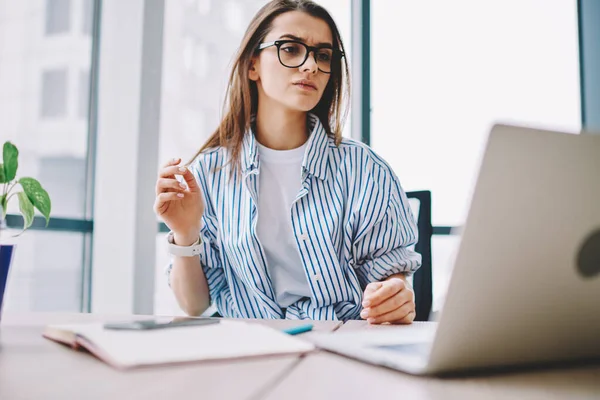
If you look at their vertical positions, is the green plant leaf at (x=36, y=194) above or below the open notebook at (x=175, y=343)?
above

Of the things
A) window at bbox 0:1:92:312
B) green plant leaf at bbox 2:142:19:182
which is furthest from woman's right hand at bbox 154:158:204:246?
window at bbox 0:1:92:312

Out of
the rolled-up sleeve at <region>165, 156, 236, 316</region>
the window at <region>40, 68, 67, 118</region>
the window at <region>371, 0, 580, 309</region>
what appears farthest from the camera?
the window at <region>371, 0, 580, 309</region>

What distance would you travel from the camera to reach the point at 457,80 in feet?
10.6

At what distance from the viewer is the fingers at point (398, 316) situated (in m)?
0.96

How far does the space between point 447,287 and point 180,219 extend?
35.9 inches

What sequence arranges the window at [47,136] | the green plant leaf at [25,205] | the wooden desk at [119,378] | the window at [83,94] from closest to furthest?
the wooden desk at [119,378]
the green plant leaf at [25,205]
the window at [47,136]
the window at [83,94]

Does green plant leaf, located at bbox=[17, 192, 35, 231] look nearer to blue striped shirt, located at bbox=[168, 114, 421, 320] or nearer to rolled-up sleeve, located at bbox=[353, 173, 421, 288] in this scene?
blue striped shirt, located at bbox=[168, 114, 421, 320]

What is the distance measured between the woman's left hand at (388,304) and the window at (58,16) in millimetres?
2249

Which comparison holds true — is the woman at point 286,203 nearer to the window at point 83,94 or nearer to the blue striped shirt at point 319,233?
the blue striped shirt at point 319,233

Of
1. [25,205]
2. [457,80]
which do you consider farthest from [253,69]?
[457,80]

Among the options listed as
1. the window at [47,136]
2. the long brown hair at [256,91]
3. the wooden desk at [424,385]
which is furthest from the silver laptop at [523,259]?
the window at [47,136]

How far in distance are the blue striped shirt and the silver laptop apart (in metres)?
0.81

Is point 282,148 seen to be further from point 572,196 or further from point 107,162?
point 107,162

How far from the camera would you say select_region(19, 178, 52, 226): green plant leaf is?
832 millimetres
